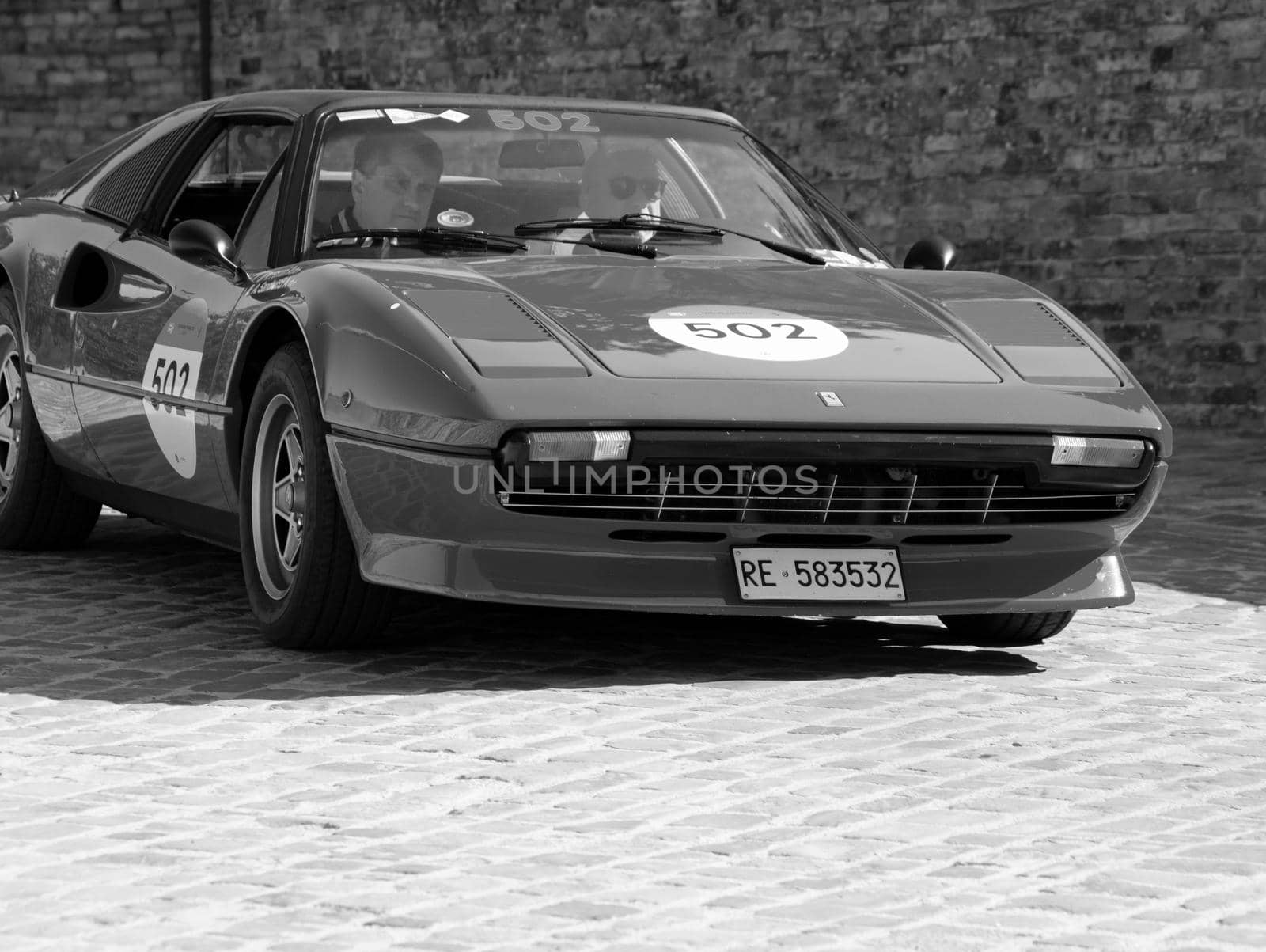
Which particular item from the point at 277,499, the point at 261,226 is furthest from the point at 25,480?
the point at 277,499

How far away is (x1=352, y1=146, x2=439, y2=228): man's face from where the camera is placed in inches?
240

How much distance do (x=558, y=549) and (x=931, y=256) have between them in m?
1.99

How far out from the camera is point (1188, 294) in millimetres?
12648

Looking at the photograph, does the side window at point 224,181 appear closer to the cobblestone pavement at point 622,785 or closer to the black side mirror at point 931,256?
the cobblestone pavement at point 622,785

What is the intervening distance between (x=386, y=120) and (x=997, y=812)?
3055 mm

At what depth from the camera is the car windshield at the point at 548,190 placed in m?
6.08

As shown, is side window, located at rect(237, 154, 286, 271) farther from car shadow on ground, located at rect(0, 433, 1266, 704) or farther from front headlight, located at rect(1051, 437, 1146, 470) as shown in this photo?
front headlight, located at rect(1051, 437, 1146, 470)

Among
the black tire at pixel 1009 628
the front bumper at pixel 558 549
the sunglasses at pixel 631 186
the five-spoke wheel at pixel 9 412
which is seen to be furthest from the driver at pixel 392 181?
the five-spoke wheel at pixel 9 412

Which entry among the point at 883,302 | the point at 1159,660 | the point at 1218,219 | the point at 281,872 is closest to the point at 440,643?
the point at 883,302

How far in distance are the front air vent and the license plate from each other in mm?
685

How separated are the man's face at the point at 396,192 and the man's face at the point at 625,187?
45 centimetres

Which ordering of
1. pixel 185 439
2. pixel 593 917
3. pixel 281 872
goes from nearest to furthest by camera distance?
pixel 593 917, pixel 281 872, pixel 185 439

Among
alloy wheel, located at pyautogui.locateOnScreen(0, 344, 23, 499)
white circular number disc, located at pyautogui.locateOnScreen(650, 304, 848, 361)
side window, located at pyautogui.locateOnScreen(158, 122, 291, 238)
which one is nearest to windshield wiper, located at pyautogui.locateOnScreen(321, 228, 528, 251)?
white circular number disc, located at pyautogui.locateOnScreen(650, 304, 848, 361)

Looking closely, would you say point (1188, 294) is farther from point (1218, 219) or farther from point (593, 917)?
point (593, 917)
